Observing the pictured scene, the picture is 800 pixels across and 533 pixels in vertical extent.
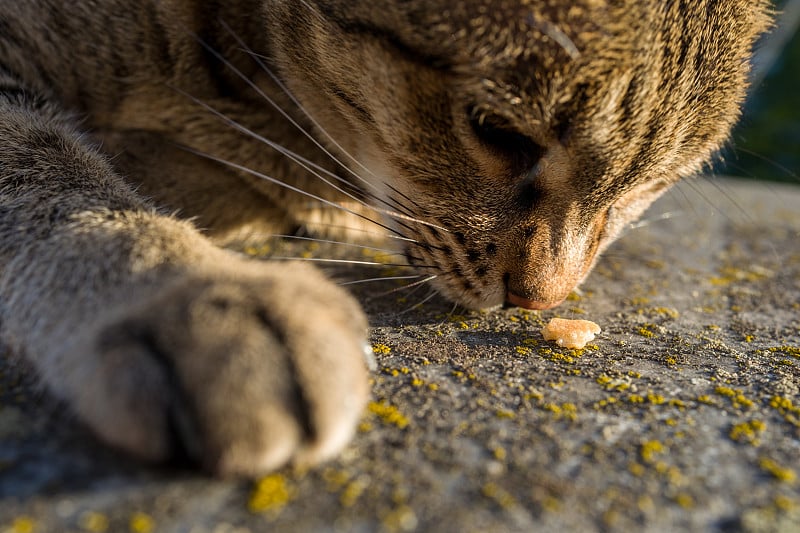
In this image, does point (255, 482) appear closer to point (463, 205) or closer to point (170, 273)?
point (170, 273)

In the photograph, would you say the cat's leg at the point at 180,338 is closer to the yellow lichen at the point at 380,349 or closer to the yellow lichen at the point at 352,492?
the yellow lichen at the point at 352,492

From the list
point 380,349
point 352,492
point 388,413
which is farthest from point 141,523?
point 380,349

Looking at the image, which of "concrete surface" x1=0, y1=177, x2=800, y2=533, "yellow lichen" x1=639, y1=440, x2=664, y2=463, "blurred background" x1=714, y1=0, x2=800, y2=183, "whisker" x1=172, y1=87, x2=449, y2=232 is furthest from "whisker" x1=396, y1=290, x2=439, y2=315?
"blurred background" x1=714, y1=0, x2=800, y2=183

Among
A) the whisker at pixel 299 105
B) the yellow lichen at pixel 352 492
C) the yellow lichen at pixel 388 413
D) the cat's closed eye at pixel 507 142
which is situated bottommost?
the yellow lichen at pixel 388 413

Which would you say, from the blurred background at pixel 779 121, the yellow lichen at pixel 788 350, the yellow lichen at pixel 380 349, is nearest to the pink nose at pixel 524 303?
the yellow lichen at pixel 380 349

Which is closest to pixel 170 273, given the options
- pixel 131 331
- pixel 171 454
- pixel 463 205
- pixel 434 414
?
Result: pixel 131 331

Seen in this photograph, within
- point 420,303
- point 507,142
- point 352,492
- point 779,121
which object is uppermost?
point 507,142

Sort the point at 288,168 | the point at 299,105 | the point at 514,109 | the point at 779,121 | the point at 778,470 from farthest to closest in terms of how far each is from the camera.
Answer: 1. the point at 779,121
2. the point at 288,168
3. the point at 299,105
4. the point at 514,109
5. the point at 778,470

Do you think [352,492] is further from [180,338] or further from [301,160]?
[301,160]
